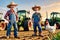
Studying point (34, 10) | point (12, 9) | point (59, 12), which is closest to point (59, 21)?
point (59, 12)

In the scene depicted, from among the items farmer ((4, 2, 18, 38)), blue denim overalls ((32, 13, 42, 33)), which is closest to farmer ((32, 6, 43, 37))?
blue denim overalls ((32, 13, 42, 33))

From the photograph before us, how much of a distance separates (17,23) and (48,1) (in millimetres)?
728

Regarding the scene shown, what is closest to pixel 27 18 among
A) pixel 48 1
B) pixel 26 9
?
pixel 26 9

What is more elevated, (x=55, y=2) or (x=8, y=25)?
(x=55, y=2)

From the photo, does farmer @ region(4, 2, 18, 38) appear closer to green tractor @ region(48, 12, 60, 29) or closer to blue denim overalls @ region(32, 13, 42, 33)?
blue denim overalls @ region(32, 13, 42, 33)

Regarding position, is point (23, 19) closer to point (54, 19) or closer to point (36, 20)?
point (36, 20)

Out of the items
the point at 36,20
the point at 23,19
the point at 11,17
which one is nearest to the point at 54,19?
the point at 36,20

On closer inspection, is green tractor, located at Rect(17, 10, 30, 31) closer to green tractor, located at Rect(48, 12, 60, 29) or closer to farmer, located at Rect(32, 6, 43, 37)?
farmer, located at Rect(32, 6, 43, 37)

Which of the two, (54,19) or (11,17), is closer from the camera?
(11,17)

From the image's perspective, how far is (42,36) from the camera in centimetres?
563

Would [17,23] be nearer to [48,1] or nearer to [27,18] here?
[27,18]

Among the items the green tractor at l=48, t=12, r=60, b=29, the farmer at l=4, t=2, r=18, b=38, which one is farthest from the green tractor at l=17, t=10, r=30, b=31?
the green tractor at l=48, t=12, r=60, b=29

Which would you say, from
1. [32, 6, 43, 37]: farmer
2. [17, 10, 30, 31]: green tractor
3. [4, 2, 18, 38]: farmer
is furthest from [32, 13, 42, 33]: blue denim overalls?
[4, 2, 18, 38]: farmer

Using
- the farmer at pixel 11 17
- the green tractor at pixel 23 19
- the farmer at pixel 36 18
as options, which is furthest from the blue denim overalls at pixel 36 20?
the farmer at pixel 11 17
